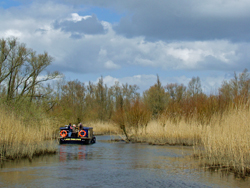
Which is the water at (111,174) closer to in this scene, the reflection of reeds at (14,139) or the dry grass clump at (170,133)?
the reflection of reeds at (14,139)

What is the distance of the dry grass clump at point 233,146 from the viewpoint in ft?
37.3

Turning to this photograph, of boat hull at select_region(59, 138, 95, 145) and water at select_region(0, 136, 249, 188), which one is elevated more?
boat hull at select_region(59, 138, 95, 145)

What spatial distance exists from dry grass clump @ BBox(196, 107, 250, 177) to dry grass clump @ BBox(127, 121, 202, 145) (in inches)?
320

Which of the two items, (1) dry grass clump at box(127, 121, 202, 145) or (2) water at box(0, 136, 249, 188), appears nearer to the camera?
(2) water at box(0, 136, 249, 188)

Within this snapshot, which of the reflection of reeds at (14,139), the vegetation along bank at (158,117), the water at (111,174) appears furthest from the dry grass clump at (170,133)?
the reflection of reeds at (14,139)

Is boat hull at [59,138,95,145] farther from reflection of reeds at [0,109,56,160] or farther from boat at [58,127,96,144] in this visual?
reflection of reeds at [0,109,56,160]

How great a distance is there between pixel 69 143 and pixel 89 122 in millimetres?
20787

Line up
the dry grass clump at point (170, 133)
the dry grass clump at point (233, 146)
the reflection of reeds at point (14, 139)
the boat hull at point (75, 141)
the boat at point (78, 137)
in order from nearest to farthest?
1. the dry grass clump at point (233, 146)
2. the reflection of reeds at point (14, 139)
3. the dry grass clump at point (170, 133)
4. the boat hull at point (75, 141)
5. the boat at point (78, 137)

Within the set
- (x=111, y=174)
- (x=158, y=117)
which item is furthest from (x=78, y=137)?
(x=111, y=174)

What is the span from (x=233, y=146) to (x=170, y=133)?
42.6 feet

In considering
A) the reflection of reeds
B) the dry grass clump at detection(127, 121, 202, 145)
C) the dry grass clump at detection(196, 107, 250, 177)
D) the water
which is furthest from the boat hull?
the dry grass clump at detection(196, 107, 250, 177)

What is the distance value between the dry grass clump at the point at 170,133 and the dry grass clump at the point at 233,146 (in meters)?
8.13

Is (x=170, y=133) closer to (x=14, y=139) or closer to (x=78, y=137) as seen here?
(x=78, y=137)

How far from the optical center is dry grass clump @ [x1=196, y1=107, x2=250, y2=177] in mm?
11359
